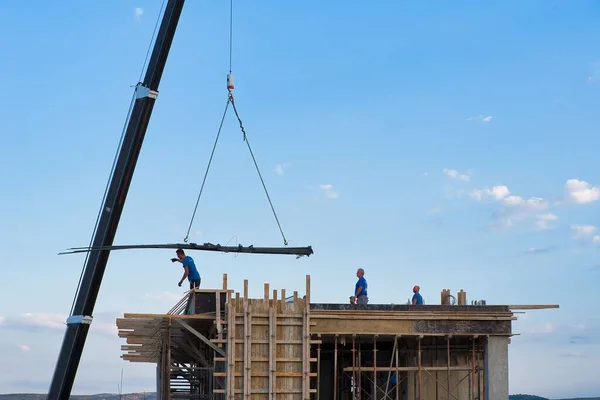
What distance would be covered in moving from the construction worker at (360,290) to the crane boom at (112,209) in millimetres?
8130

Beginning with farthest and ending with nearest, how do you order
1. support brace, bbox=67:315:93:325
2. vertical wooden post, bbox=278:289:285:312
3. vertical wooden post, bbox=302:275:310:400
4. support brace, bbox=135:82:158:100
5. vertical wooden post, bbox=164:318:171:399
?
vertical wooden post, bbox=164:318:171:399, vertical wooden post, bbox=278:289:285:312, vertical wooden post, bbox=302:275:310:400, support brace, bbox=135:82:158:100, support brace, bbox=67:315:93:325

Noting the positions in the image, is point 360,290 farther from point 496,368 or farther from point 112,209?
point 112,209

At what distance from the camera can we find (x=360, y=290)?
27250 mm

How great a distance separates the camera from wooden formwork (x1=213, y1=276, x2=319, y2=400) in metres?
23.9

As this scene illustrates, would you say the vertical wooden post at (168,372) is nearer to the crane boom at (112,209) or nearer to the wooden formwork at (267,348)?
the wooden formwork at (267,348)

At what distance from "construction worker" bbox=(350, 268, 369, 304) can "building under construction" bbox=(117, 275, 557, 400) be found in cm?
109

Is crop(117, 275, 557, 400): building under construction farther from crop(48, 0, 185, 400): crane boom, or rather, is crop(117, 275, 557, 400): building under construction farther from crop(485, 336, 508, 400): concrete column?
crop(48, 0, 185, 400): crane boom

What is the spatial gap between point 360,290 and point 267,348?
4226 millimetres

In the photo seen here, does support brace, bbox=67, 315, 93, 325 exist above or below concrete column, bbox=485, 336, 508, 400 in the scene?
above

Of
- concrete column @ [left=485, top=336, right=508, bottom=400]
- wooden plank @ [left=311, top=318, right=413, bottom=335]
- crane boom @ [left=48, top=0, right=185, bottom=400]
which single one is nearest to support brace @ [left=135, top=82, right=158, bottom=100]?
crane boom @ [left=48, top=0, right=185, bottom=400]

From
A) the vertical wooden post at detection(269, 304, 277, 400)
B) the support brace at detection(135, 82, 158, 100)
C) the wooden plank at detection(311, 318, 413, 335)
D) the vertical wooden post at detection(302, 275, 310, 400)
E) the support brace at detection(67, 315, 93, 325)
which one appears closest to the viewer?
the support brace at detection(67, 315, 93, 325)

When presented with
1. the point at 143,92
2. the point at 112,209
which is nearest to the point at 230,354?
the point at 112,209

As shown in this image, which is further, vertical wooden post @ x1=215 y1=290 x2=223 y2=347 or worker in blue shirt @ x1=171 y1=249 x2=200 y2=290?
worker in blue shirt @ x1=171 y1=249 x2=200 y2=290

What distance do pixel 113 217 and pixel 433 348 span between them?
11.2 metres
